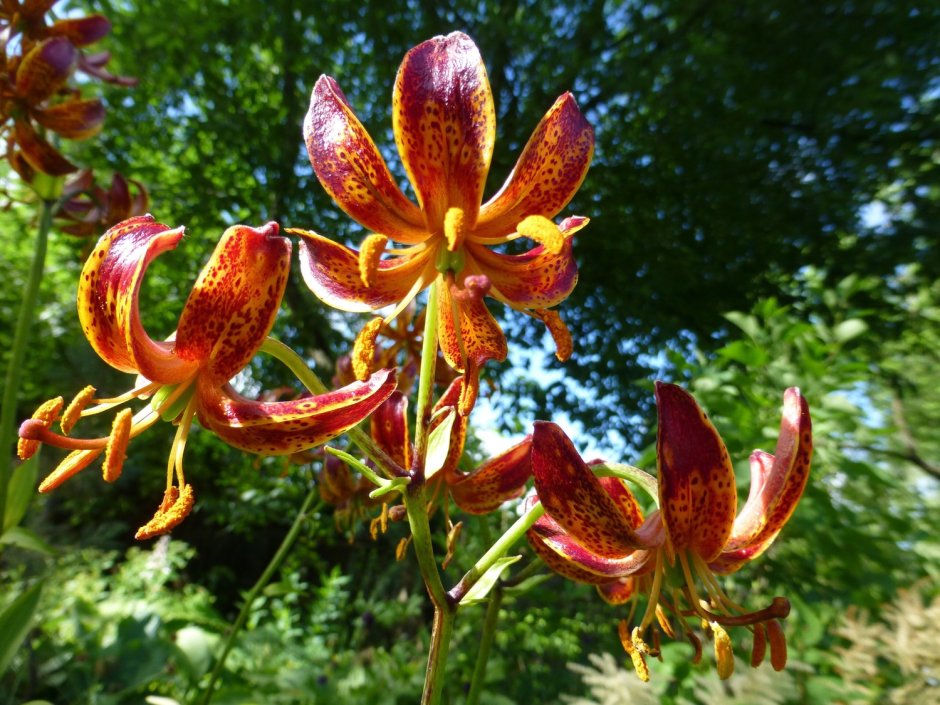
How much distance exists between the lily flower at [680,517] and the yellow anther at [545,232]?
137 millimetres

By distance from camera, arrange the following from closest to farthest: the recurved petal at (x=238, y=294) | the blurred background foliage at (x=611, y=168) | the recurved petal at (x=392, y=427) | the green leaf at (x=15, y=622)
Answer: the recurved petal at (x=238, y=294), the recurved petal at (x=392, y=427), the green leaf at (x=15, y=622), the blurred background foliage at (x=611, y=168)

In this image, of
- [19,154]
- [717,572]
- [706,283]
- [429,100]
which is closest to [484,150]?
[429,100]

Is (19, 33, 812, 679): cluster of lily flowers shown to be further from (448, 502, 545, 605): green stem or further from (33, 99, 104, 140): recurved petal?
(33, 99, 104, 140): recurved petal

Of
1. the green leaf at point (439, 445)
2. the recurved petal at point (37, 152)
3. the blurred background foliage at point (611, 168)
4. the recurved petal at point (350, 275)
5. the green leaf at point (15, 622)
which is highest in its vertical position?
the blurred background foliage at point (611, 168)

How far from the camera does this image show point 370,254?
515 mm

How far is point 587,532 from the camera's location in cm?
57

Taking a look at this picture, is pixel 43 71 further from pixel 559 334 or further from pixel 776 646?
pixel 776 646

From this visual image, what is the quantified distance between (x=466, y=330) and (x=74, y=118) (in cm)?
140

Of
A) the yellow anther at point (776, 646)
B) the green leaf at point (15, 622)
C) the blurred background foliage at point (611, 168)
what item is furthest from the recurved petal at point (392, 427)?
the blurred background foliage at point (611, 168)

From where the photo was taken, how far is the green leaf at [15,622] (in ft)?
3.53

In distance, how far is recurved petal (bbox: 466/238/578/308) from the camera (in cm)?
59

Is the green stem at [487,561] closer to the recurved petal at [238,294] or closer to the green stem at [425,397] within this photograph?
the green stem at [425,397]

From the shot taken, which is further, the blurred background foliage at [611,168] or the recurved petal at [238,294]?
the blurred background foliage at [611,168]

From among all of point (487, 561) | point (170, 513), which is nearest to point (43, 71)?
point (170, 513)
